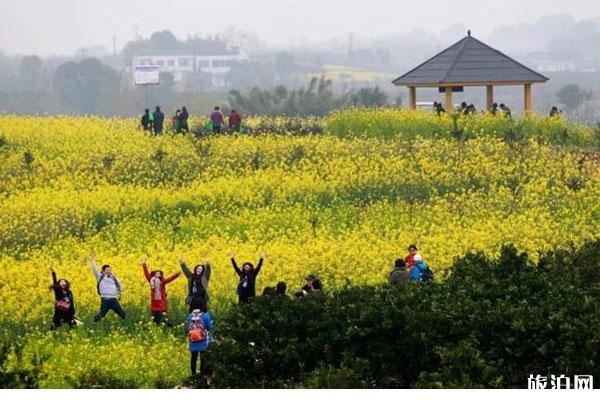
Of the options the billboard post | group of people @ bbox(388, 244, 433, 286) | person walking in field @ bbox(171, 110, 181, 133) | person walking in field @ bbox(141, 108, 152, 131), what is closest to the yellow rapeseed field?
person walking in field @ bbox(171, 110, 181, 133)

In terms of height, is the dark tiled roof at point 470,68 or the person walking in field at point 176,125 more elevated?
the dark tiled roof at point 470,68

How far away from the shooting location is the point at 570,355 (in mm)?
11234

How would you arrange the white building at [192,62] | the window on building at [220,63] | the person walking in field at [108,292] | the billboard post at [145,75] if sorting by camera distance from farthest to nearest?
the window on building at [220,63] → the white building at [192,62] → the billboard post at [145,75] → the person walking in field at [108,292]

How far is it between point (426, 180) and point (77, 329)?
823 cm

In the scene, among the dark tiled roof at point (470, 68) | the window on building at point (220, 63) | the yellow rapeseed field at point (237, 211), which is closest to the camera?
the yellow rapeseed field at point (237, 211)

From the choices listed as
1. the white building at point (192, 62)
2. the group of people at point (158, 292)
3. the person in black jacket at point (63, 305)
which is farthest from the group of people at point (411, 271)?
the white building at point (192, 62)

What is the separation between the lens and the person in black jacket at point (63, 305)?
47.8 ft

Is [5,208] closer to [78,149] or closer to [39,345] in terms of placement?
[78,149]

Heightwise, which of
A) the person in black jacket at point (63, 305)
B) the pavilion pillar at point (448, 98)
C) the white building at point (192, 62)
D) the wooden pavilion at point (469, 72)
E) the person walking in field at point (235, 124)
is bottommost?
Result: the person in black jacket at point (63, 305)

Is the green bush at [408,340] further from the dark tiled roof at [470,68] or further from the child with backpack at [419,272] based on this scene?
the dark tiled roof at [470,68]

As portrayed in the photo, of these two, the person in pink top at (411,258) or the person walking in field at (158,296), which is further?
the person in pink top at (411,258)

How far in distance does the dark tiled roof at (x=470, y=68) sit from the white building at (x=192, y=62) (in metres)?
28.7

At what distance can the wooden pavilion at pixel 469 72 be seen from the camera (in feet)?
89.3

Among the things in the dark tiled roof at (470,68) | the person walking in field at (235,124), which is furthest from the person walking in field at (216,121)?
the dark tiled roof at (470,68)
